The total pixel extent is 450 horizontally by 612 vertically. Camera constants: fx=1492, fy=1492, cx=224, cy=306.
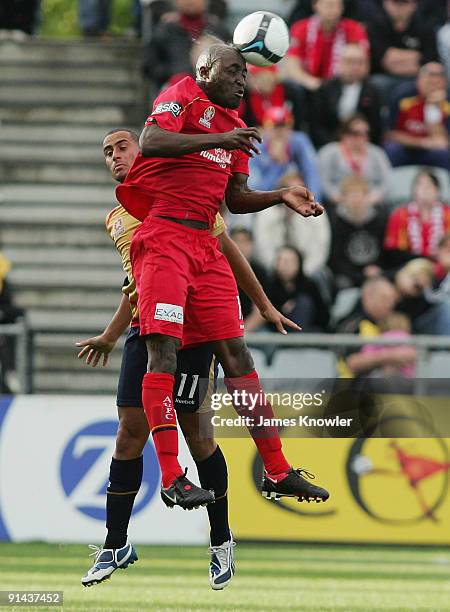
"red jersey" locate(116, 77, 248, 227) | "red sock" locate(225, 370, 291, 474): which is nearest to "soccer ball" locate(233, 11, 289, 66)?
"red jersey" locate(116, 77, 248, 227)

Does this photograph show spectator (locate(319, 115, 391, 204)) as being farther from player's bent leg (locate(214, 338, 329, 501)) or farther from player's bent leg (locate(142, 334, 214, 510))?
player's bent leg (locate(142, 334, 214, 510))

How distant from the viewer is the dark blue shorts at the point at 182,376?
852 cm

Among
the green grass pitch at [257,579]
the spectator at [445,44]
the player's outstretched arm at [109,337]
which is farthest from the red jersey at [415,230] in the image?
the player's outstretched arm at [109,337]

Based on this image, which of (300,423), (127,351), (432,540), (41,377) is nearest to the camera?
(127,351)

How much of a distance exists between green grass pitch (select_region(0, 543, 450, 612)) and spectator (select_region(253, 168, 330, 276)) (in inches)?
122

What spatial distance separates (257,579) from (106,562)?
2.90 meters

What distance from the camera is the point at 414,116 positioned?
628 inches

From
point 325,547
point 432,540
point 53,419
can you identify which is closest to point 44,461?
point 53,419

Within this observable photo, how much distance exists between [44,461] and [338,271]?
3636 mm

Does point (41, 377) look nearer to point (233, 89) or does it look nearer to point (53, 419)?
point (53, 419)

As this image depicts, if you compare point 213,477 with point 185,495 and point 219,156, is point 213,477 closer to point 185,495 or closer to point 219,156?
point 185,495

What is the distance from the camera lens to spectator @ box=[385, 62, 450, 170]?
1589 centimetres

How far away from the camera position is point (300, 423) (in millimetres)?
9711

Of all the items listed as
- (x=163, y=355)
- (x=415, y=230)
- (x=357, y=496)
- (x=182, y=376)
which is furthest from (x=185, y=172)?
(x=415, y=230)
